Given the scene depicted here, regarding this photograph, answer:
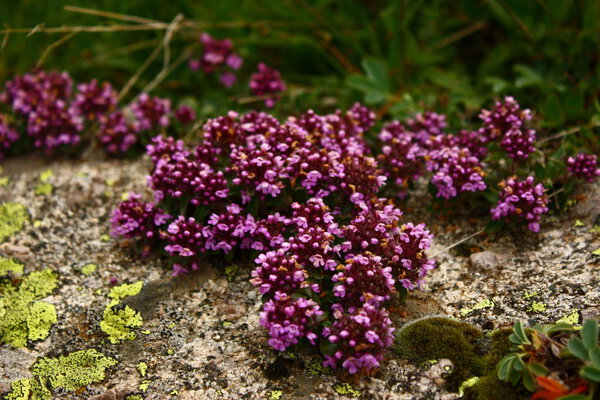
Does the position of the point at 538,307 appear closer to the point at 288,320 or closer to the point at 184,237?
the point at 288,320

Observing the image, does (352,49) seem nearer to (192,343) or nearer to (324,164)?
(324,164)

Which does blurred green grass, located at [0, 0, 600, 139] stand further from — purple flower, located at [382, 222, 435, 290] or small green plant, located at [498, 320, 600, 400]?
small green plant, located at [498, 320, 600, 400]

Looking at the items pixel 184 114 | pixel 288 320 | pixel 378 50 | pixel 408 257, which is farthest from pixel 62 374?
pixel 378 50

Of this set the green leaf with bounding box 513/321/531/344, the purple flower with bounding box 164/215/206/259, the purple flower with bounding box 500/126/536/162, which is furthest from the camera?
the purple flower with bounding box 500/126/536/162

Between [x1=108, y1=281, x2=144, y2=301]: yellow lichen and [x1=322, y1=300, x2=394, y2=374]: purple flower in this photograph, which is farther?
[x1=108, y1=281, x2=144, y2=301]: yellow lichen

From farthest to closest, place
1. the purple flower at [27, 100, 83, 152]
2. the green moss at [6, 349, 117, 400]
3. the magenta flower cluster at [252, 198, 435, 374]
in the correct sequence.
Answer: the purple flower at [27, 100, 83, 152]
the green moss at [6, 349, 117, 400]
the magenta flower cluster at [252, 198, 435, 374]

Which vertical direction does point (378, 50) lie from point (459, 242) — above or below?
above

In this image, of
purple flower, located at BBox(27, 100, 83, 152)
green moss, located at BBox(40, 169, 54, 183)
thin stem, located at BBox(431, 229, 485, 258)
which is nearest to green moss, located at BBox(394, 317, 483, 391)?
thin stem, located at BBox(431, 229, 485, 258)

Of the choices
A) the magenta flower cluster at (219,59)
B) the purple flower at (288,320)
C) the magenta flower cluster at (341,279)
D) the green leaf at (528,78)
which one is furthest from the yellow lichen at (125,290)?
the green leaf at (528,78)
